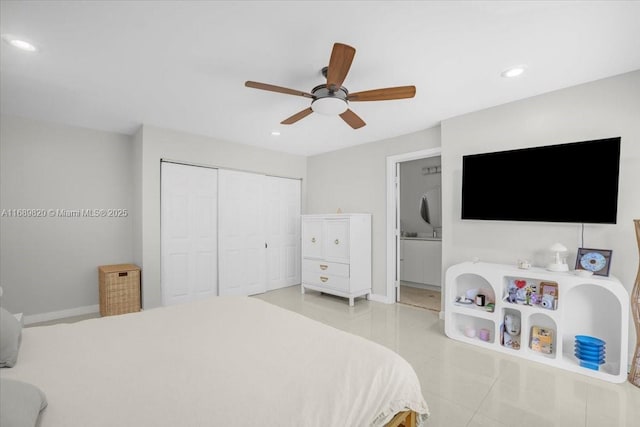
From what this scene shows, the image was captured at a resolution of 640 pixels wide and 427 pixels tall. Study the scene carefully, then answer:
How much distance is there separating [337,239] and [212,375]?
10.8 feet

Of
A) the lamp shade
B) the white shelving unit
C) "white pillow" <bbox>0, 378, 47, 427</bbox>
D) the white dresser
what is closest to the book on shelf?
the white shelving unit

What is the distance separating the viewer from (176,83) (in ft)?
8.65

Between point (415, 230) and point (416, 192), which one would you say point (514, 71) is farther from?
point (415, 230)

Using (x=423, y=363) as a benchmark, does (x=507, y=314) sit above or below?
above

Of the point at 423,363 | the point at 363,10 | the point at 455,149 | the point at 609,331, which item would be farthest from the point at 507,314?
the point at 363,10

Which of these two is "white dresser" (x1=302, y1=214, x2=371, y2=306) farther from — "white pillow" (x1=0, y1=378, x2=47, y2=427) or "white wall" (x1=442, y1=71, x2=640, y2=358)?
"white pillow" (x1=0, y1=378, x2=47, y2=427)

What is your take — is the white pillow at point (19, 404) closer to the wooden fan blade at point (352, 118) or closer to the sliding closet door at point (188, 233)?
the wooden fan blade at point (352, 118)

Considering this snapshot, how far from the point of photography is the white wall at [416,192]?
18.4 feet

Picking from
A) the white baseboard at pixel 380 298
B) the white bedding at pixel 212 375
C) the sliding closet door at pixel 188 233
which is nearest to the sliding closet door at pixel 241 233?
the sliding closet door at pixel 188 233

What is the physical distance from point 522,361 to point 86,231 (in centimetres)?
516

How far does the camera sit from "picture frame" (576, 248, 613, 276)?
243cm

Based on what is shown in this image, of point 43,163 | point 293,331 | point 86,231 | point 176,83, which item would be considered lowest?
point 293,331

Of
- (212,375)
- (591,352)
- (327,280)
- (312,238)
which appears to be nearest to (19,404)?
(212,375)

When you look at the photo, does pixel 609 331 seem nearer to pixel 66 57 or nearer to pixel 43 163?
pixel 66 57
